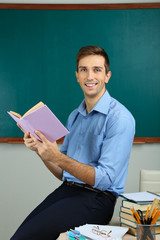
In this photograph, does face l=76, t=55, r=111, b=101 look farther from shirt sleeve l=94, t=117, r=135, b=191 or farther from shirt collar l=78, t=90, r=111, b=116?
shirt sleeve l=94, t=117, r=135, b=191

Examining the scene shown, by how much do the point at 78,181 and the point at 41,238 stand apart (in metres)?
0.40

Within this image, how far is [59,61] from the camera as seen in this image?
10.8 ft

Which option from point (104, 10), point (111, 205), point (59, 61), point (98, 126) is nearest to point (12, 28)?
point (59, 61)

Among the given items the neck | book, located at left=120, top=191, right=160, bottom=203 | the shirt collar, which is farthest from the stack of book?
the neck

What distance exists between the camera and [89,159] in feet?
5.85

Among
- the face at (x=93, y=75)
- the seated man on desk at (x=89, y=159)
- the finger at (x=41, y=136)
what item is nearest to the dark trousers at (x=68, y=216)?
the seated man on desk at (x=89, y=159)

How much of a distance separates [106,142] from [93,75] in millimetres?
425

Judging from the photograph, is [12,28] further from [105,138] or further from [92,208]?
[92,208]

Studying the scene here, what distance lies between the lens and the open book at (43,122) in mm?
1429

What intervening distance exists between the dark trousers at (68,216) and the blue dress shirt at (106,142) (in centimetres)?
8

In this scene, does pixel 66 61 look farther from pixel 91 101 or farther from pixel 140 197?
pixel 140 197

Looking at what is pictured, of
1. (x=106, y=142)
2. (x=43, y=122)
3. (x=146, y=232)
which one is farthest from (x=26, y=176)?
(x=146, y=232)

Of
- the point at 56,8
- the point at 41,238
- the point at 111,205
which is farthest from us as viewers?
the point at 56,8

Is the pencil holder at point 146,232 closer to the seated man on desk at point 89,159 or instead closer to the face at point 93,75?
the seated man on desk at point 89,159
